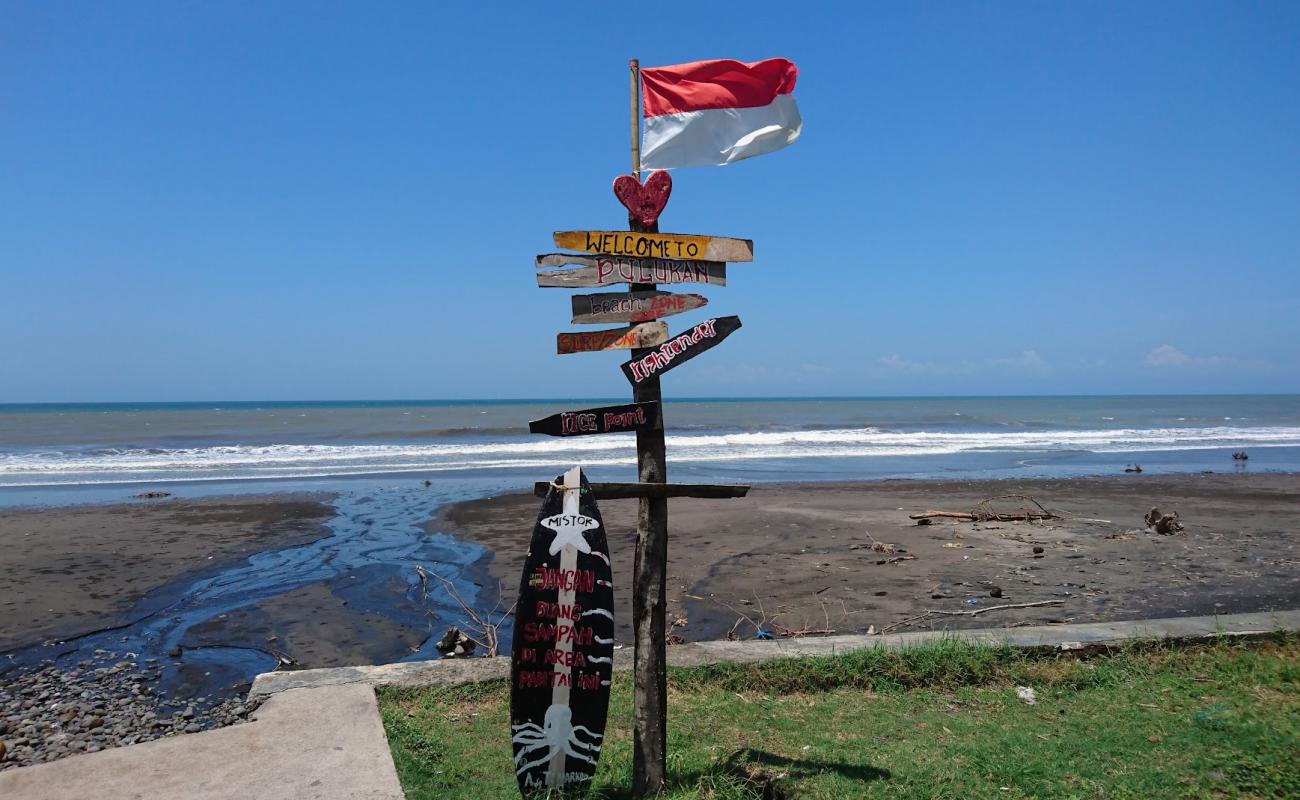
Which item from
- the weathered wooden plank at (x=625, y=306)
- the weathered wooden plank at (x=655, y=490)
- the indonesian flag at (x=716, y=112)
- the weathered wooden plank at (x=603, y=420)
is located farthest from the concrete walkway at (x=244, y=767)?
the indonesian flag at (x=716, y=112)

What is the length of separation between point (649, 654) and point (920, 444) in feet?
102

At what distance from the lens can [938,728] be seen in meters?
4.80

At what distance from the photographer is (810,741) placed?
4.63 meters

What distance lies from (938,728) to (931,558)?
5968mm

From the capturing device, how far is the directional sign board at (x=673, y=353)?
402cm

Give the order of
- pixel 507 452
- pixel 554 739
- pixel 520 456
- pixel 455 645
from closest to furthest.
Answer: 1. pixel 554 739
2. pixel 455 645
3. pixel 520 456
4. pixel 507 452

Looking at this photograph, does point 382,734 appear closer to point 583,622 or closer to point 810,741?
point 583,622

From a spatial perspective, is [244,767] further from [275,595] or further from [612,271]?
[275,595]

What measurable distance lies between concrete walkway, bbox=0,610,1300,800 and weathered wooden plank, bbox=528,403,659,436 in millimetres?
1838

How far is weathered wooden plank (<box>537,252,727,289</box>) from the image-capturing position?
3.99 m

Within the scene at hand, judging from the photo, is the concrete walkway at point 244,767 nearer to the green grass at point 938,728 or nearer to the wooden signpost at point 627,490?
the green grass at point 938,728

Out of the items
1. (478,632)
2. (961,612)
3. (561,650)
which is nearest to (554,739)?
(561,650)

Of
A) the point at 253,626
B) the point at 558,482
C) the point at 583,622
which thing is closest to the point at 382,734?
the point at 583,622

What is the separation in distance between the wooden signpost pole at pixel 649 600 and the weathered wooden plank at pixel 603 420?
0.18 ft
